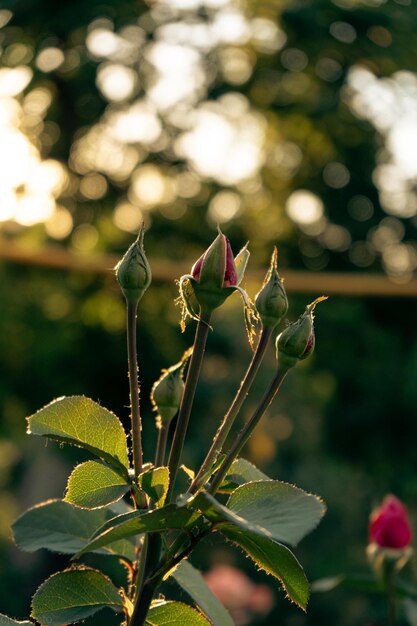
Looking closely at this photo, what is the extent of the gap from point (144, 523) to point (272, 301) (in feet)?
0.24

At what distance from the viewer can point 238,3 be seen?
2922 millimetres

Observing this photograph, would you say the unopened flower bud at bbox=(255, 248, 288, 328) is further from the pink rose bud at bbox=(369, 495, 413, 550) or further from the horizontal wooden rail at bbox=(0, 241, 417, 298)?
the horizontal wooden rail at bbox=(0, 241, 417, 298)

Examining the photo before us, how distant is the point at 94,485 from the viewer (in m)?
0.28

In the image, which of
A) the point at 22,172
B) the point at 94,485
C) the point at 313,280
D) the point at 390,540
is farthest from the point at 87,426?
the point at 22,172

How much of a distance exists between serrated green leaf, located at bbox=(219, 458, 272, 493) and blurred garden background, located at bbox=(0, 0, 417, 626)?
2053 mm

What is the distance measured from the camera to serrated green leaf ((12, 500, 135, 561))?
311 mm

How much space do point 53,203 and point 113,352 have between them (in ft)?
2.01

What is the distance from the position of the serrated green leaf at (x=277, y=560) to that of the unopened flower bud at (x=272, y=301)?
0.18 ft

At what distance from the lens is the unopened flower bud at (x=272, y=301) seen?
28 cm

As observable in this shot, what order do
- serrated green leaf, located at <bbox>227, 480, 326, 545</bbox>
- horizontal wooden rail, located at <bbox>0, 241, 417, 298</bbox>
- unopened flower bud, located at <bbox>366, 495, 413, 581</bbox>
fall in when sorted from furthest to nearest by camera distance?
horizontal wooden rail, located at <bbox>0, 241, 417, 298</bbox>, unopened flower bud, located at <bbox>366, 495, 413, 581</bbox>, serrated green leaf, located at <bbox>227, 480, 326, 545</bbox>

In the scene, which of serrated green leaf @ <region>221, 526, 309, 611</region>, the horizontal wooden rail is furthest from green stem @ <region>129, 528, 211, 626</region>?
the horizontal wooden rail

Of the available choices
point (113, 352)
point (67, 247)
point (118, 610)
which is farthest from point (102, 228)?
point (118, 610)

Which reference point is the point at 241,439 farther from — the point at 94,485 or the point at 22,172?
the point at 22,172

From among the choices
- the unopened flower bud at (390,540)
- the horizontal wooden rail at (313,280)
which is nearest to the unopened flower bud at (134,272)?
the unopened flower bud at (390,540)
